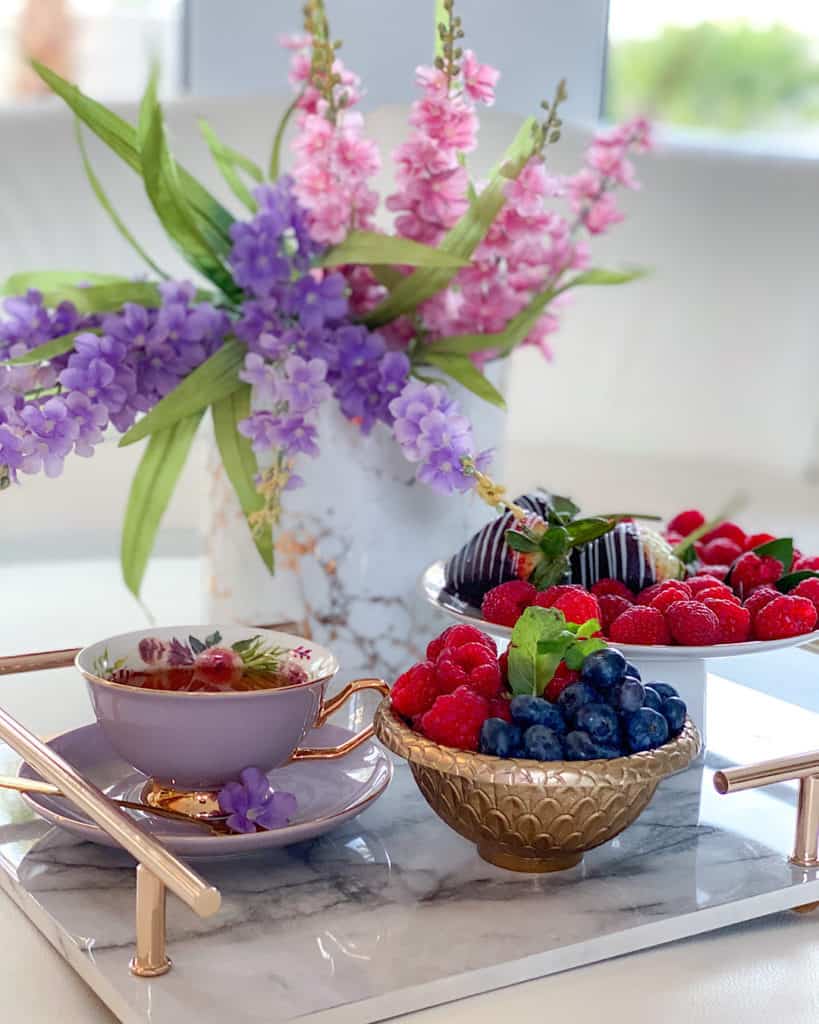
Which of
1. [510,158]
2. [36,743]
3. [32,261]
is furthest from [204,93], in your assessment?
[36,743]

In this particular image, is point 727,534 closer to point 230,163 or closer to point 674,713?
point 674,713

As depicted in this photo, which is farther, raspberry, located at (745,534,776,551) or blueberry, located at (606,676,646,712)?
raspberry, located at (745,534,776,551)

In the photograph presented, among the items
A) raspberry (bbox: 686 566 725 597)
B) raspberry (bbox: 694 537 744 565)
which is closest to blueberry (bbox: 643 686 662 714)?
raspberry (bbox: 686 566 725 597)

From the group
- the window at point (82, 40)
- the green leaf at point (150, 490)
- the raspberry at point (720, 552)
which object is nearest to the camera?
→ the raspberry at point (720, 552)

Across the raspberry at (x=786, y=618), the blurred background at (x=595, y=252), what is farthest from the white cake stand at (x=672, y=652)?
the blurred background at (x=595, y=252)

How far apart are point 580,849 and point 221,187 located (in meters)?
1.59

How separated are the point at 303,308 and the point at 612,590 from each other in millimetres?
336

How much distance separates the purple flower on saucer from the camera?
69 centimetres

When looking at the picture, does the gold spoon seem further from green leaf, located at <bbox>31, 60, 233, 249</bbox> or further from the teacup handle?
green leaf, located at <bbox>31, 60, 233, 249</bbox>

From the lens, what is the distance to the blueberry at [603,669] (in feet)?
2.20

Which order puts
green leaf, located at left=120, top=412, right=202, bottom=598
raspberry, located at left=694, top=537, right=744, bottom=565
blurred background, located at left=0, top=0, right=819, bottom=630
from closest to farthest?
raspberry, located at left=694, top=537, right=744, bottom=565
green leaf, located at left=120, top=412, right=202, bottom=598
blurred background, located at left=0, top=0, right=819, bottom=630

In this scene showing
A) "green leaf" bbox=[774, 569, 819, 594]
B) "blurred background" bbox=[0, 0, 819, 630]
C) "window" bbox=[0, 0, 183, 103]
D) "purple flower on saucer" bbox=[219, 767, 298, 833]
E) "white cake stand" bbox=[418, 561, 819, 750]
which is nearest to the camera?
"purple flower on saucer" bbox=[219, 767, 298, 833]

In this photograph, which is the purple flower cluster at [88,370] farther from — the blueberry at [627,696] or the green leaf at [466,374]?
the blueberry at [627,696]

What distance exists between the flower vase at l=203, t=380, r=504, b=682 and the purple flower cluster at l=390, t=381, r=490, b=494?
0.14 m
